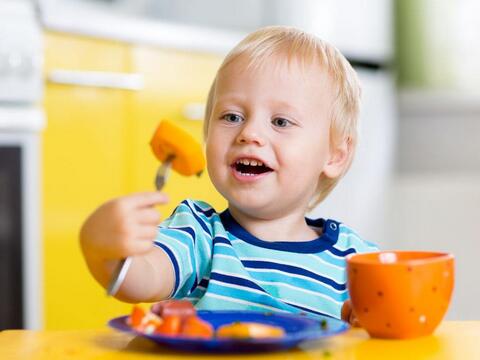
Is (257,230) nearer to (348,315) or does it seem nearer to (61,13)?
Answer: (348,315)

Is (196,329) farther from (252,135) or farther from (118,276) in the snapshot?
(252,135)

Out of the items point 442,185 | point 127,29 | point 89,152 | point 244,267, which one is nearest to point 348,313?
point 244,267

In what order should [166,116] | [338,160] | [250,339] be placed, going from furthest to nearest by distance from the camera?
[166,116] < [338,160] < [250,339]

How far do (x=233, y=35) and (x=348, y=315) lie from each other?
1960 millimetres

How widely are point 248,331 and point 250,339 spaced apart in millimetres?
13

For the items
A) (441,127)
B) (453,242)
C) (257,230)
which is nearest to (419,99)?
(441,127)

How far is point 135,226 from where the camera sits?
0.81 m

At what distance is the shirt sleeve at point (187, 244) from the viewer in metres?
1.04

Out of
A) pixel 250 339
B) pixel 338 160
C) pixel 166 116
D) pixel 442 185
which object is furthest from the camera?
pixel 442 185

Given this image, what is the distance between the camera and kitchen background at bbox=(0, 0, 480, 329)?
2.33 meters

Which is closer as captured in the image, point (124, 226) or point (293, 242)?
point (124, 226)

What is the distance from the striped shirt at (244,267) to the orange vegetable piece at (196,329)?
0.22 m

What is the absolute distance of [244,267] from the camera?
1107 millimetres

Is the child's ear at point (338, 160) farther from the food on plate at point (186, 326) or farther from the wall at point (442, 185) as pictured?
the wall at point (442, 185)
